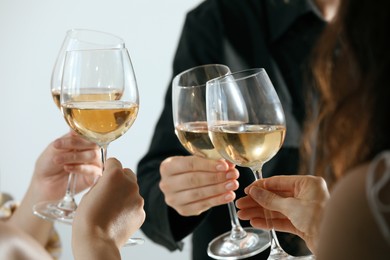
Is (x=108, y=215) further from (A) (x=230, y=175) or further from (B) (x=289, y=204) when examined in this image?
(A) (x=230, y=175)

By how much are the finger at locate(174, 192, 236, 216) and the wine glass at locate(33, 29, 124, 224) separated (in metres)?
0.21

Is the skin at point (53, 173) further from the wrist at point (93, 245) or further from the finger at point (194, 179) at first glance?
the wrist at point (93, 245)

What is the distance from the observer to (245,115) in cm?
107

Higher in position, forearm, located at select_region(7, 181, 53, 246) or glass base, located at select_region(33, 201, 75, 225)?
glass base, located at select_region(33, 201, 75, 225)

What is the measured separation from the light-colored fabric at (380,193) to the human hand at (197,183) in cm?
69

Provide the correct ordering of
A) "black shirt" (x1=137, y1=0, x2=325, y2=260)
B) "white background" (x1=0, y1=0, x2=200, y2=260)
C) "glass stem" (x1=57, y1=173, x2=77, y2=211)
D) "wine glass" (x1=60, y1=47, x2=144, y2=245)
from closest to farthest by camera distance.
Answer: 1. "wine glass" (x1=60, y1=47, x2=144, y2=245)
2. "glass stem" (x1=57, y1=173, x2=77, y2=211)
3. "black shirt" (x1=137, y1=0, x2=325, y2=260)
4. "white background" (x1=0, y1=0, x2=200, y2=260)

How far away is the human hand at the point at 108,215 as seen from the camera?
0.95 metres

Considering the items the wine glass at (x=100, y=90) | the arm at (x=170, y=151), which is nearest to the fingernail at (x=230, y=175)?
the wine glass at (x=100, y=90)

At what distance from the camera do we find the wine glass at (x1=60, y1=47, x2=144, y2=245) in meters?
1.17

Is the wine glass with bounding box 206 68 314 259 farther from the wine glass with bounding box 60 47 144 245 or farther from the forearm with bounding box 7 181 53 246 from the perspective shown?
the forearm with bounding box 7 181 53 246

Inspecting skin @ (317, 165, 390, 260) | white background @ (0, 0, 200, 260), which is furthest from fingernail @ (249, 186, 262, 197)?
white background @ (0, 0, 200, 260)

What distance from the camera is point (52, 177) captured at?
59.4 inches

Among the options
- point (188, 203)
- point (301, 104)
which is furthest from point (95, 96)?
point (301, 104)

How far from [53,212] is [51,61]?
2482 mm
